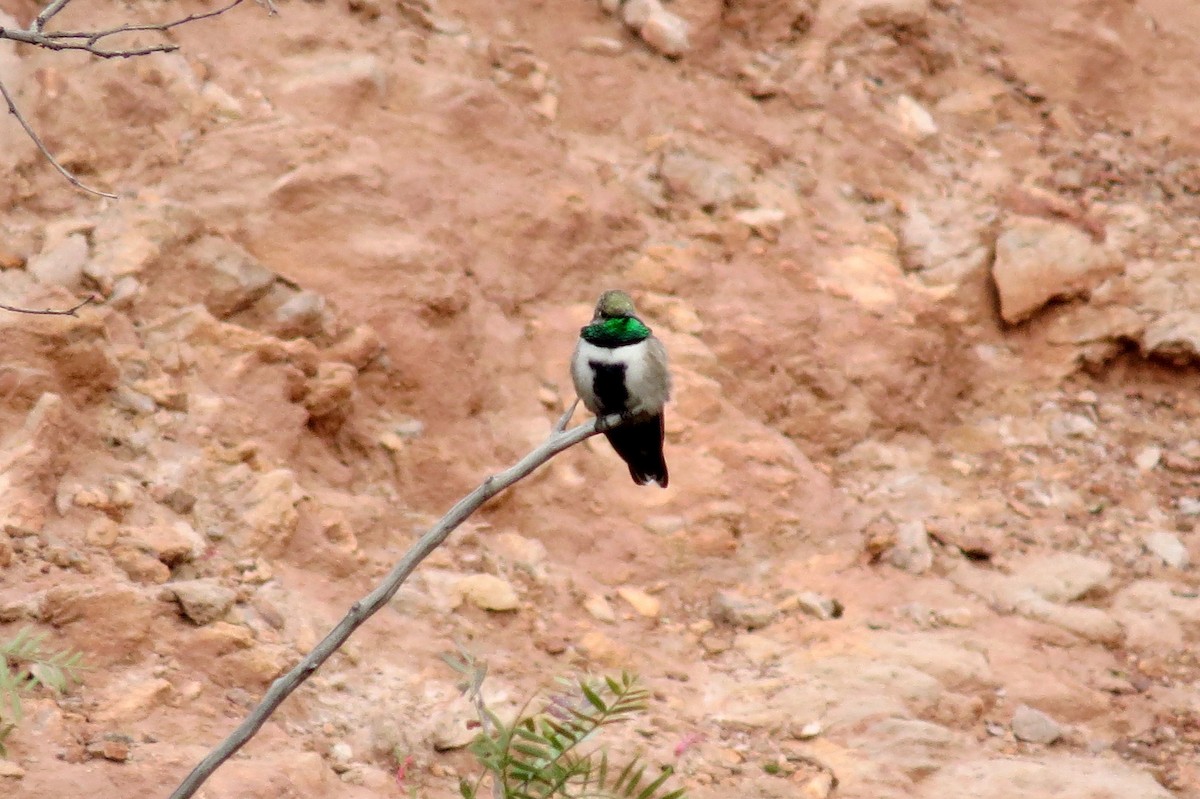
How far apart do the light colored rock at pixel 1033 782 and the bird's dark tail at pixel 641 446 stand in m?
1.43

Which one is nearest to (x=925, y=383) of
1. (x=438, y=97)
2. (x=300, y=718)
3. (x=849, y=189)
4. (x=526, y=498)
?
(x=849, y=189)

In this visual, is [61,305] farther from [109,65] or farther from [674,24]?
[674,24]

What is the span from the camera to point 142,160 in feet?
19.1

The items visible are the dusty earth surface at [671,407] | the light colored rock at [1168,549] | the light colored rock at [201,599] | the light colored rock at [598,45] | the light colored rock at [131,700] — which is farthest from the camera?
the light colored rock at [598,45]

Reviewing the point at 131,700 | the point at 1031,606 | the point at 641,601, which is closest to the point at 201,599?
the point at 131,700

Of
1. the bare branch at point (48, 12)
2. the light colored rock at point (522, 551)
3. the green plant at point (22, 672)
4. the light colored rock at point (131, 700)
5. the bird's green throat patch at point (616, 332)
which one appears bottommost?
the light colored rock at point (522, 551)

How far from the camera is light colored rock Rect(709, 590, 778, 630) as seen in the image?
5727 mm

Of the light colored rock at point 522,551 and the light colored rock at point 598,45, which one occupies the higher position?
the light colored rock at point 598,45

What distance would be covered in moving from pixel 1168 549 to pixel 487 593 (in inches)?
121

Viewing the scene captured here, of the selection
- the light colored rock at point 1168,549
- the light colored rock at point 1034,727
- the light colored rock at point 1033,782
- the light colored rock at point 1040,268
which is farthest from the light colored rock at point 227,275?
the light colored rock at point 1168,549

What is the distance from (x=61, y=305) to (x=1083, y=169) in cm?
539

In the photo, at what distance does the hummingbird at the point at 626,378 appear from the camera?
4652 millimetres

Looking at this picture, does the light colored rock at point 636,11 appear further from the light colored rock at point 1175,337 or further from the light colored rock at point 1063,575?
the light colored rock at point 1063,575

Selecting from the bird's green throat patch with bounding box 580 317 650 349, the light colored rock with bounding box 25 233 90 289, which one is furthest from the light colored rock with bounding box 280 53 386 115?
the bird's green throat patch with bounding box 580 317 650 349
